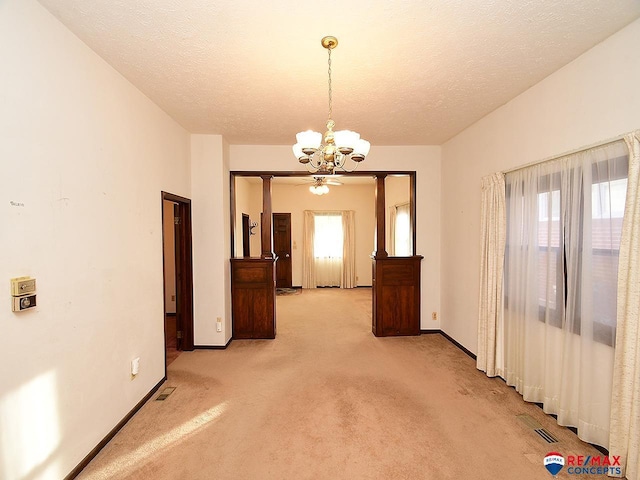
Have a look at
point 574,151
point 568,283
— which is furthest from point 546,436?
point 574,151

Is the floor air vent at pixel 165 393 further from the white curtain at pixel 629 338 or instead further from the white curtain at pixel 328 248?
the white curtain at pixel 328 248

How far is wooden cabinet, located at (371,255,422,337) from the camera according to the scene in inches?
168

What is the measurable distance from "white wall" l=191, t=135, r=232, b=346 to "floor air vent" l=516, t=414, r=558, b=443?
3.29m

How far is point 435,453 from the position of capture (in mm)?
1959

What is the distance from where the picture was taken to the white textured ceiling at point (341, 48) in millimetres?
1657

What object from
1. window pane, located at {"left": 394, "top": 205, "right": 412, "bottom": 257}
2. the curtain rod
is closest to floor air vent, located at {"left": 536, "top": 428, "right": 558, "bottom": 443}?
the curtain rod

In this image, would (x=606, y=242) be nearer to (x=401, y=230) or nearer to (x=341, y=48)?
(x=341, y=48)

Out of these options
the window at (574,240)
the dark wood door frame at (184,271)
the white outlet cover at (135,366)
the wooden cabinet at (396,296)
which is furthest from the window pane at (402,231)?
the white outlet cover at (135,366)

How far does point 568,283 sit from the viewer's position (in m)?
2.17

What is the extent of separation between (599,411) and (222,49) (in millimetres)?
3586

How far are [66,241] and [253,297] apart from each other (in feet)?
8.52

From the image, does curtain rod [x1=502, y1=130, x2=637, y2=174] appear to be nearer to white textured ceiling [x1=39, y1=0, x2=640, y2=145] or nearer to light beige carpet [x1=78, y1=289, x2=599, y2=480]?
white textured ceiling [x1=39, y1=0, x2=640, y2=145]

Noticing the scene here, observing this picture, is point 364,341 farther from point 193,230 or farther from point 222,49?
point 222,49

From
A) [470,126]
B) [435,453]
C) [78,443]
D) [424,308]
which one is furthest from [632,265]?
[78,443]
